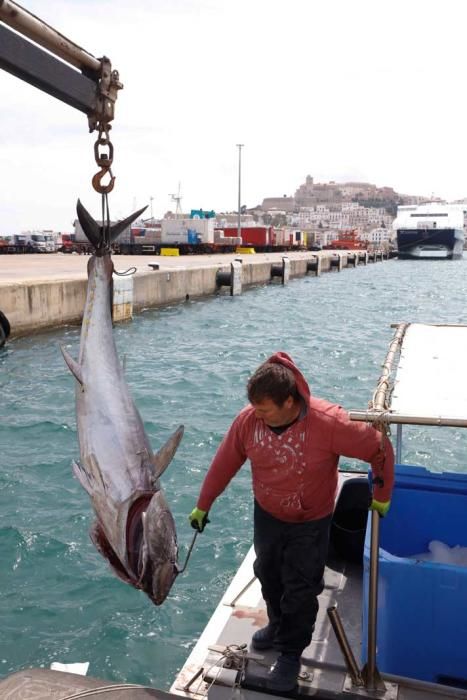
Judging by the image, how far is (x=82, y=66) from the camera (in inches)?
144

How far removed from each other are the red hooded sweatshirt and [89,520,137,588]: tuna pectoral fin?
3.02 feet

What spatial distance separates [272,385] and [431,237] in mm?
80709

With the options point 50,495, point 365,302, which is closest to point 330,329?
point 365,302

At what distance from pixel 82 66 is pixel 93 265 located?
1.11m

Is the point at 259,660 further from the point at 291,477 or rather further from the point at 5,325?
the point at 5,325

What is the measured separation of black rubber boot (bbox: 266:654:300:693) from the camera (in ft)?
10.9

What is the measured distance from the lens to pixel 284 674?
11.0 feet

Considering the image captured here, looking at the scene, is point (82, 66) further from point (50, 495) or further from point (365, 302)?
point (365, 302)

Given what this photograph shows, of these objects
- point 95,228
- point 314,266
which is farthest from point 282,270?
point 95,228

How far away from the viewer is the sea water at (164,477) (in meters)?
5.23

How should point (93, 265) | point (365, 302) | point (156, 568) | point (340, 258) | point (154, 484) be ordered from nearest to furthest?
point (156, 568) < point (154, 484) < point (93, 265) < point (365, 302) < point (340, 258)

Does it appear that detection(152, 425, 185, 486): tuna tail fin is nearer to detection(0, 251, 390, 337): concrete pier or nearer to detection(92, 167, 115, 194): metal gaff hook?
detection(92, 167, 115, 194): metal gaff hook

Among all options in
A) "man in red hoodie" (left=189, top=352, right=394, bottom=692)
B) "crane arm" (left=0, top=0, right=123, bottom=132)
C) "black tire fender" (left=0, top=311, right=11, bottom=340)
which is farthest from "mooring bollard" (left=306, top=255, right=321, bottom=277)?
"man in red hoodie" (left=189, top=352, right=394, bottom=692)

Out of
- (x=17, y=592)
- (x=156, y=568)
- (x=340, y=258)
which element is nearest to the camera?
(x=156, y=568)
